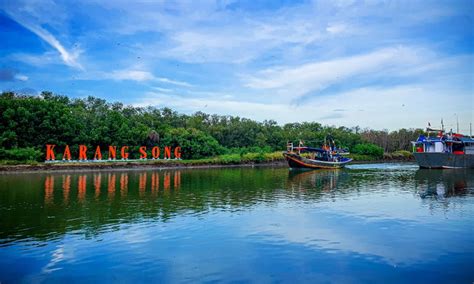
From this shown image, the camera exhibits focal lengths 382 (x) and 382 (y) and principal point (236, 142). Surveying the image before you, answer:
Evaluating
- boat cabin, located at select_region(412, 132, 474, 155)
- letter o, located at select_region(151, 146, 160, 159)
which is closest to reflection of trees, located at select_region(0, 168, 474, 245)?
boat cabin, located at select_region(412, 132, 474, 155)

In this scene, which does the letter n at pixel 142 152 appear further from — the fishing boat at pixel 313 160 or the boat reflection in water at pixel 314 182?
the boat reflection in water at pixel 314 182

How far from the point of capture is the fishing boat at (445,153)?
56125 millimetres

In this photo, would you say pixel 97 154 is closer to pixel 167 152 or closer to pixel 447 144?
pixel 167 152

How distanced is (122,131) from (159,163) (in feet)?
30.1

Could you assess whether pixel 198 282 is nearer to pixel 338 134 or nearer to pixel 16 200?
pixel 16 200

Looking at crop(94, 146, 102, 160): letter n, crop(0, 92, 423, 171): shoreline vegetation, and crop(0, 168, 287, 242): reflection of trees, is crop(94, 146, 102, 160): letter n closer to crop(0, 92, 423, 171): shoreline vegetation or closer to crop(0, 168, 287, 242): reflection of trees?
crop(0, 92, 423, 171): shoreline vegetation

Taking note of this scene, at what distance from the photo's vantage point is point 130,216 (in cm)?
1850

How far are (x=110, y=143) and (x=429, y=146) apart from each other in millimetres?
51293

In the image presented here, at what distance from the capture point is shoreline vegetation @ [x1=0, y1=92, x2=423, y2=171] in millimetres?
54281

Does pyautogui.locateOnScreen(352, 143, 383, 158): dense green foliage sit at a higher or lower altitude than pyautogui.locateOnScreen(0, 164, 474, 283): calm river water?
higher

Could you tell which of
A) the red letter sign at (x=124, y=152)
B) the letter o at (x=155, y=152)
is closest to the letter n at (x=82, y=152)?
the red letter sign at (x=124, y=152)

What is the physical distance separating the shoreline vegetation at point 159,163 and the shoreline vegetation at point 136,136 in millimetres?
127

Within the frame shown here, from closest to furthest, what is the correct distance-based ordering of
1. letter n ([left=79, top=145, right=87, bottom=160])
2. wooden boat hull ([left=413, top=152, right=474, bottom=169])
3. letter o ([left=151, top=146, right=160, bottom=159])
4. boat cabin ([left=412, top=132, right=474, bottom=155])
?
wooden boat hull ([left=413, top=152, right=474, bottom=169]) → letter n ([left=79, top=145, right=87, bottom=160]) → boat cabin ([left=412, top=132, right=474, bottom=155]) → letter o ([left=151, top=146, right=160, bottom=159])

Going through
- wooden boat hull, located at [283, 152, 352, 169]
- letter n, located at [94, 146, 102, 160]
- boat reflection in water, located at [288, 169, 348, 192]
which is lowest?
boat reflection in water, located at [288, 169, 348, 192]
